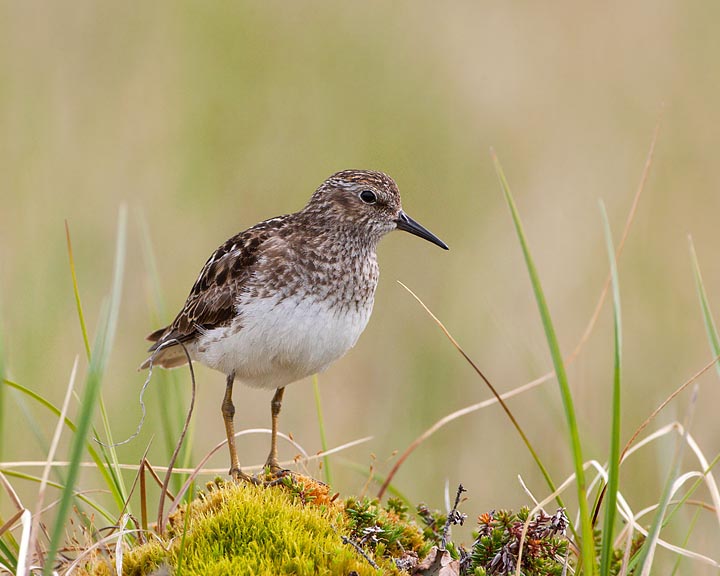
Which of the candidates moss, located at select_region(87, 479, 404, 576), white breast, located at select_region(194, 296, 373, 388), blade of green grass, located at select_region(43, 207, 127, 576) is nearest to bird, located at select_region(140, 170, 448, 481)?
white breast, located at select_region(194, 296, 373, 388)

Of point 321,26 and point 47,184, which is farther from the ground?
point 321,26

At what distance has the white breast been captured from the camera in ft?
15.8

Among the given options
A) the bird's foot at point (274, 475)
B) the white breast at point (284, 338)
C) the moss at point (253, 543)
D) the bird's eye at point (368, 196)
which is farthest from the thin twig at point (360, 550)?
the bird's eye at point (368, 196)

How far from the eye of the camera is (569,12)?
31.4ft

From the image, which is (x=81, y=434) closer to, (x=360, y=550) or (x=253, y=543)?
(x=253, y=543)

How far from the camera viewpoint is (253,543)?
328cm

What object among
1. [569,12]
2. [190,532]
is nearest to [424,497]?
[190,532]

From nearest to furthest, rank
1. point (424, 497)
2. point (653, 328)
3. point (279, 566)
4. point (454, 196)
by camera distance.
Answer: point (279, 566) → point (424, 497) → point (653, 328) → point (454, 196)

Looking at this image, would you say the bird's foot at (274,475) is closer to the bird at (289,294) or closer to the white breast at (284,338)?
the bird at (289,294)

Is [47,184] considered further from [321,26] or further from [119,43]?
[321,26]

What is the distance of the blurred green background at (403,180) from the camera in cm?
725

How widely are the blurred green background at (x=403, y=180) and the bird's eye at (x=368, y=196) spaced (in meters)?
1.92

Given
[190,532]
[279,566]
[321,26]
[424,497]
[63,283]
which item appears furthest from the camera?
[321,26]

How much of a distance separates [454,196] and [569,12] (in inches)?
101
